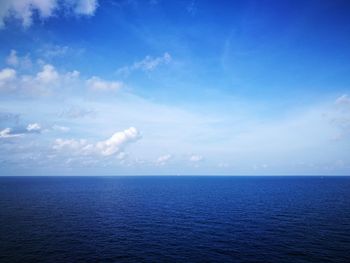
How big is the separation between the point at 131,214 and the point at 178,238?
32870mm

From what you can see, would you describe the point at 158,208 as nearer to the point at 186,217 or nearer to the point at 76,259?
the point at 186,217

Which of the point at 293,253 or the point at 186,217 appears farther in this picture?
the point at 186,217

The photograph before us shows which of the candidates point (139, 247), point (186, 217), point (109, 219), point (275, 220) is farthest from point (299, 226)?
point (109, 219)

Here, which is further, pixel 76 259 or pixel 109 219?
pixel 109 219

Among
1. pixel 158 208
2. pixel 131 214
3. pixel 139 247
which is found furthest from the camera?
pixel 158 208

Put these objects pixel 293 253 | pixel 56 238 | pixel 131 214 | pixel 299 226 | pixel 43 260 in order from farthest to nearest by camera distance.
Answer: pixel 131 214
pixel 299 226
pixel 56 238
pixel 293 253
pixel 43 260

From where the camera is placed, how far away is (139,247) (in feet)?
171

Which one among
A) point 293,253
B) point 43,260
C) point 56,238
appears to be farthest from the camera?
point 56,238

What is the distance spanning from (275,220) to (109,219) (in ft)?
170

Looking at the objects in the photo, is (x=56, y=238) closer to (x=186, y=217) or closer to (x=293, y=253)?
(x=186, y=217)

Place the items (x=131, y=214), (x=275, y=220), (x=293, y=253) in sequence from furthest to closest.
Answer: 1. (x=131, y=214)
2. (x=275, y=220)
3. (x=293, y=253)

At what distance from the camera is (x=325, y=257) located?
46.1m

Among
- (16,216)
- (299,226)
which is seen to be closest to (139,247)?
(299,226)

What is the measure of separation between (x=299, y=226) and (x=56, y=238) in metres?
62.5
